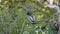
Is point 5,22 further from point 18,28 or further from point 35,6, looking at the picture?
point 35,6

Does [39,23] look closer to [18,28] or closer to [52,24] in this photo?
[52,24]

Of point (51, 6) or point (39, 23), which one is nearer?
point (39, 23)

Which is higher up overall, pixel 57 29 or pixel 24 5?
pixel 24 5

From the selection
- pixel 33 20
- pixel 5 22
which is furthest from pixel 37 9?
pixel 5 22

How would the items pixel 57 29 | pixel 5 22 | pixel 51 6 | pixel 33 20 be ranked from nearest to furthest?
pixel 5 22 → pixel 57 29 → pixel 33 20 → pixel 51 6

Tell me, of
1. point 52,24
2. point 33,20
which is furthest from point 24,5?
point 52,24

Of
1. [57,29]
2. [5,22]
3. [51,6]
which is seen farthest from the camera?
[51,6]
